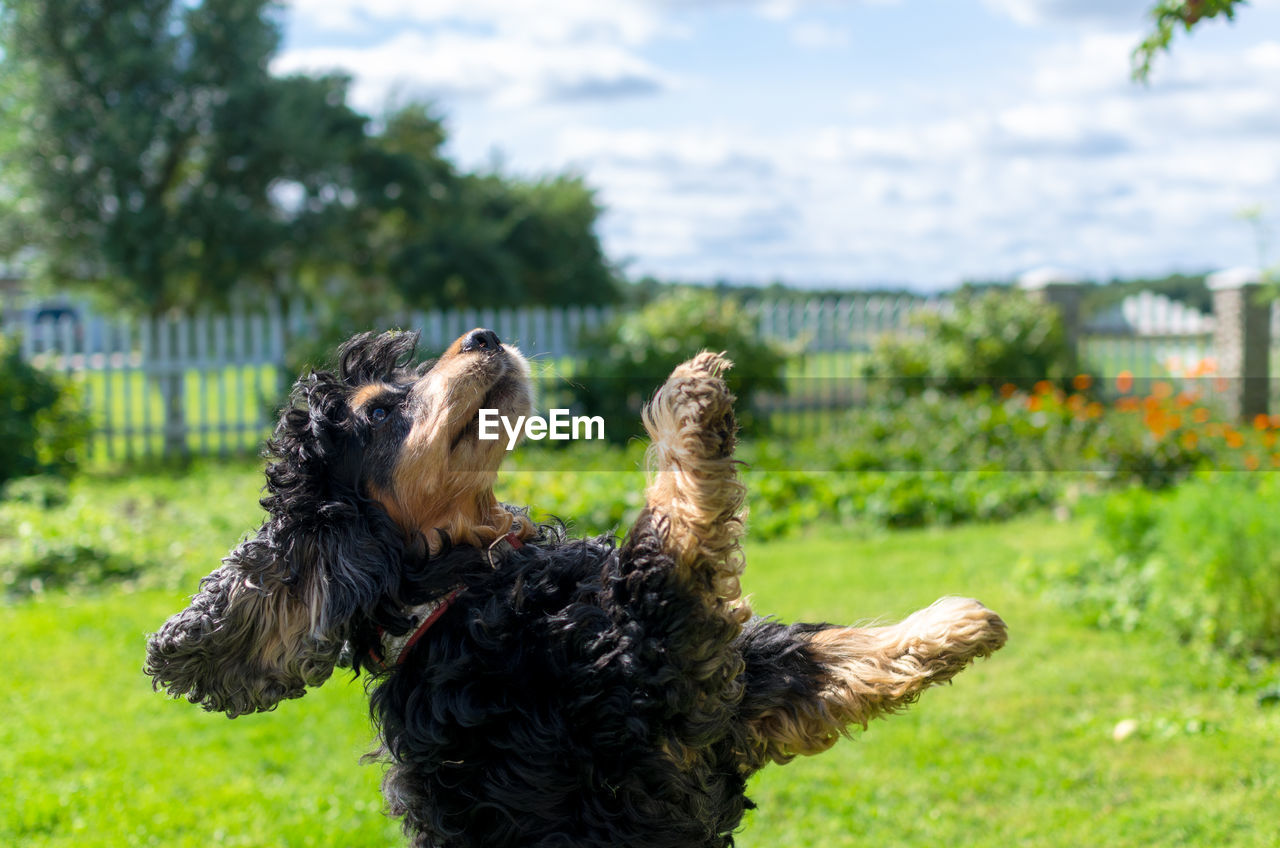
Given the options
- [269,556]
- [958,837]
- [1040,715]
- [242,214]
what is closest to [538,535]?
[269,556]

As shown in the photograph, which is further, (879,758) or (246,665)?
(879,758)

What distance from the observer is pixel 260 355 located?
15969mm

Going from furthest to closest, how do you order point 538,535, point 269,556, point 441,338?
point 441,338, point 538,535, point 269,556

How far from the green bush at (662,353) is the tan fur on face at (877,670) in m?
10.8

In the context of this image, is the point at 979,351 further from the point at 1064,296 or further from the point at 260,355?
the point at 260,355

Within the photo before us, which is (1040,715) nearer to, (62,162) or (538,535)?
(538,535)

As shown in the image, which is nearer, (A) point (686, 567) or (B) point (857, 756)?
(A) point (686, 567)

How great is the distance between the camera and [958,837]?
451 cm

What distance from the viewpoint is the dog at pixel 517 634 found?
2.49m

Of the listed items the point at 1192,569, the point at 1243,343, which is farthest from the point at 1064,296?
the point at 1192,569

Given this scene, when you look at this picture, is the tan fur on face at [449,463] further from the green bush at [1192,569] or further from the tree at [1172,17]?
the green bush at [1192,569]

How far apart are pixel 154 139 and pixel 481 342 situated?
16.3 m

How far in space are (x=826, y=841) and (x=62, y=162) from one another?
1669 cm

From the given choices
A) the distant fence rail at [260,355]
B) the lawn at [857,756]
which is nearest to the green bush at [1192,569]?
the lawn at [857,756]
